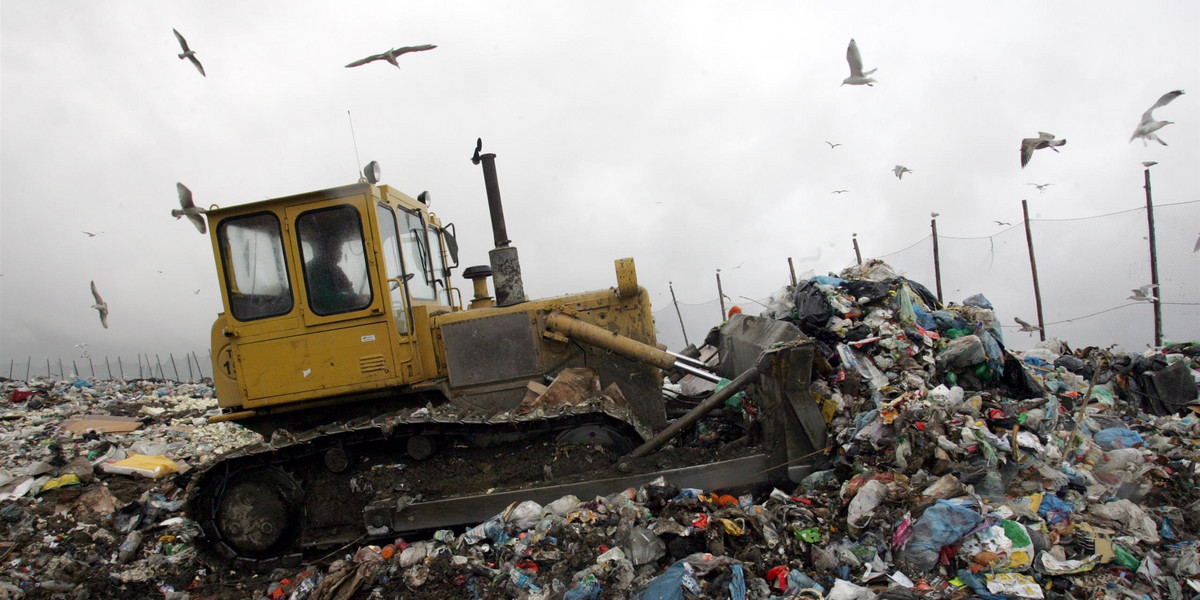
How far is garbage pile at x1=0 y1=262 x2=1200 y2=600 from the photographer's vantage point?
10.1 ft

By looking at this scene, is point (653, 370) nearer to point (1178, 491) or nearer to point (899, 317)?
point (899, 317)

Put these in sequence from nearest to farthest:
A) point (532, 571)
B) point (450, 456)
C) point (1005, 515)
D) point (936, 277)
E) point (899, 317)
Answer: point (1005, 515) → point (532, 571) → point (450, 456) → point (899, 317) → point (936, 277)

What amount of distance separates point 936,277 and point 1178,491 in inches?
206

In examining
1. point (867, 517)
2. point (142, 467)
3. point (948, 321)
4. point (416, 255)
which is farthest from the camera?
point (142, 467)

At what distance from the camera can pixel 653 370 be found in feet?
15.7

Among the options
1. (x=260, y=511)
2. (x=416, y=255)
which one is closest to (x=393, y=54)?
(x=416, y=255)

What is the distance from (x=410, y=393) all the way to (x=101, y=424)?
24.6 ft

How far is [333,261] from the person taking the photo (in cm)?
449

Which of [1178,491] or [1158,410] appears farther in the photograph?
[1158,410]

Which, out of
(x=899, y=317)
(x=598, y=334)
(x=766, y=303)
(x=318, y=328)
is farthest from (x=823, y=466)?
(x=318, y=328)

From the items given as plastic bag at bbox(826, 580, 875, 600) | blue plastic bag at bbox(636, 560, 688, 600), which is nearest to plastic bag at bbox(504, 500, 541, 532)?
blue plastic bag at bbox(636, 560, 688, 600)

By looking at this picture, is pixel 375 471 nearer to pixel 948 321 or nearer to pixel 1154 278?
pixel 948 321

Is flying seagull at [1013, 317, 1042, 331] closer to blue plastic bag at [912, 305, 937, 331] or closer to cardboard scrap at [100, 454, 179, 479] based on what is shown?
blue plastic bag at [912, 305, 937, 331]

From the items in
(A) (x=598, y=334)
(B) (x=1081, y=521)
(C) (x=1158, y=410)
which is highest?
(A) (x=598, y=334)
